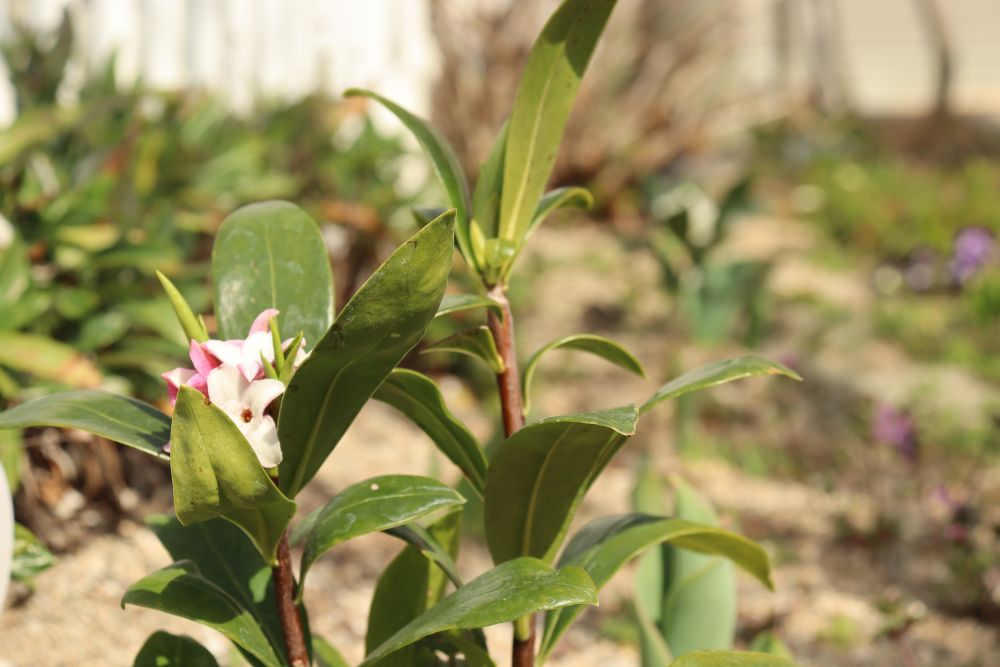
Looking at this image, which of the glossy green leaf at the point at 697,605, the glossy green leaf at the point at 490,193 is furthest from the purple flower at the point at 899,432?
the glossy green leaf at the point at 490,193

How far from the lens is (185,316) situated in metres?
0.86

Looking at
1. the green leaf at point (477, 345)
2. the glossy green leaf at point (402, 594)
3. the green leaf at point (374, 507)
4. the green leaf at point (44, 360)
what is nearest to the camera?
the green leaf at point (374, 507)

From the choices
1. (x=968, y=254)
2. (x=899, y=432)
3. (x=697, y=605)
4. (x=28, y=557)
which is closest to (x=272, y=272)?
(x=28, y=557)

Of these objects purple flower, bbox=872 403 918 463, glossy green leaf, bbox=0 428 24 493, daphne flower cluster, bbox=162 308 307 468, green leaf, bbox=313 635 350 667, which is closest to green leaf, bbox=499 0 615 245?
daphne flower cluster, bbox=162 308 307 468

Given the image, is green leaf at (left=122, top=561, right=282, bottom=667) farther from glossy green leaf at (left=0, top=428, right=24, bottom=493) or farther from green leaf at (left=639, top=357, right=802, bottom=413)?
glossy green leaf at (left=0, top=428, right=24, bottom=493)

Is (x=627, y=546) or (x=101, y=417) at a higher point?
(x=101, y=417)

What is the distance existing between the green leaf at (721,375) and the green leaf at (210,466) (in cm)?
34

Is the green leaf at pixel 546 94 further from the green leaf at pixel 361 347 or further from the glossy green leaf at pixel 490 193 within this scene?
the green leaf at pixel 361 347

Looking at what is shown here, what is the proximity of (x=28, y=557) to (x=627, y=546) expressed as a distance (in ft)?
2.29

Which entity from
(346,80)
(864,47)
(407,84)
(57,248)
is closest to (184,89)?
(346,80)

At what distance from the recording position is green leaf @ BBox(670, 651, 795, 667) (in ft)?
3.23

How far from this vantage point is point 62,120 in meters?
2.27

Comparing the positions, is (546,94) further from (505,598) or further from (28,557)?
(28,557)

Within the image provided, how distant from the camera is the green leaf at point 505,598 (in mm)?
839
